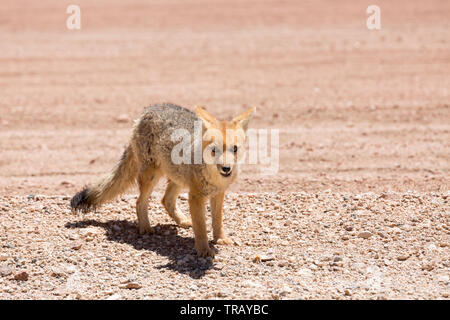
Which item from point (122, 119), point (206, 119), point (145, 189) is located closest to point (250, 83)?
point (122, 119)

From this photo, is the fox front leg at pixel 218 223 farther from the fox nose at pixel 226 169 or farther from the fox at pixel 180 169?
the fox nose at pixel 226 169

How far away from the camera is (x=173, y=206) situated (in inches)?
347

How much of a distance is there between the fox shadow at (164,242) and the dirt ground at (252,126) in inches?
1.1

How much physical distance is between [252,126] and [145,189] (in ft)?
19.4

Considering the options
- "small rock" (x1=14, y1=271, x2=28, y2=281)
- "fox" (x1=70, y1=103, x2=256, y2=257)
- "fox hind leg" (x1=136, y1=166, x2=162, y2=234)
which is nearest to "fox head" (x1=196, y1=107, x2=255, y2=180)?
"fox" (x1=70, y1=103, x2=256, y2=257)

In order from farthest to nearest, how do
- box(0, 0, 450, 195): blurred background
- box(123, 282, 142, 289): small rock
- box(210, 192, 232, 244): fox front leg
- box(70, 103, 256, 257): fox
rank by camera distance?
1. box(0, 0, 450, 195): blurred background
2. box(210, 192, 232, 244): fox front leg
3. box(70, 103, 256, 257): fox
4. box(123, 282, 142, 289): small rock

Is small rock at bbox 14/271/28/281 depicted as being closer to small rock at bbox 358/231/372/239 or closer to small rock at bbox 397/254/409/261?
small rock at bbox 358/231/372/239

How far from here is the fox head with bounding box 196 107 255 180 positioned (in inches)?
274

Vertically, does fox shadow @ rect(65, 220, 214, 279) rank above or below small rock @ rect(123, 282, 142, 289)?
above

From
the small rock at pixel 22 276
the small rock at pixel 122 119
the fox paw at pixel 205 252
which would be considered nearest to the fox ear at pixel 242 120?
the fox paw at pixel 205 252

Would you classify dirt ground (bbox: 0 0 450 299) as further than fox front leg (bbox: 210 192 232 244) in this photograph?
No

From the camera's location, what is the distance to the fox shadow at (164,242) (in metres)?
7.52

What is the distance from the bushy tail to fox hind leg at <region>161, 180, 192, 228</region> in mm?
497
